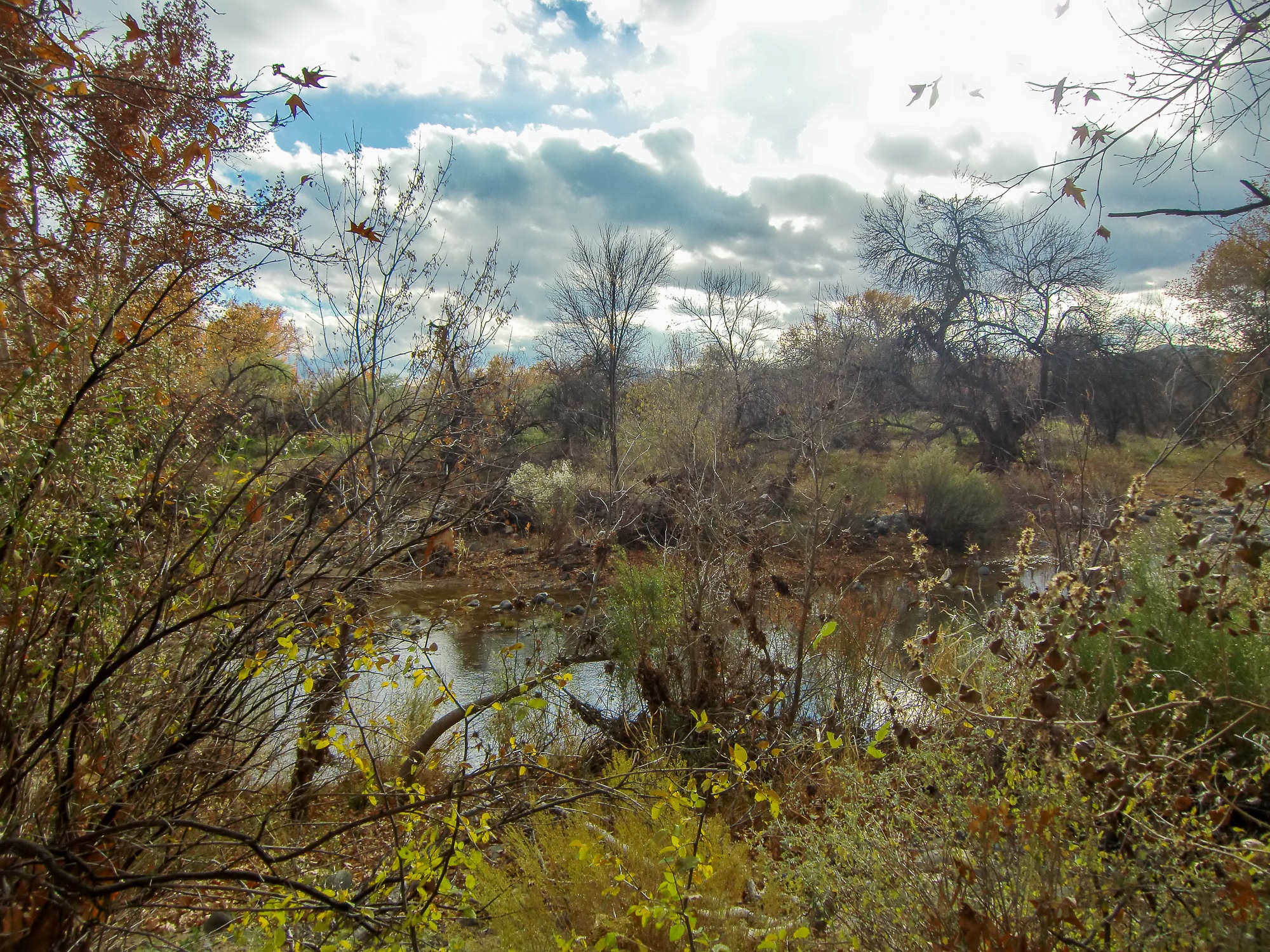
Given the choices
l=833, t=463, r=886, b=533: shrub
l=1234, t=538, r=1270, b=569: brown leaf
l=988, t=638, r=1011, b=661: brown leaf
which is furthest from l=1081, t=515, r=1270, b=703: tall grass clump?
l=833, t=463, r=886, b=533: shrub

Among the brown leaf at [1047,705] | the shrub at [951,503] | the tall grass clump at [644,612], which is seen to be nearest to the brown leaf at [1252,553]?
the brown leaf at [1047,705]

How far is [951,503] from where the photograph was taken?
16422 millimetres

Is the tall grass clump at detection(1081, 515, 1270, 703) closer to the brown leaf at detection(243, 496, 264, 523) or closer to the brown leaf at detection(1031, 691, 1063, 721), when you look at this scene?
the brown leaf at detection(1031, 691, 1063, 721)

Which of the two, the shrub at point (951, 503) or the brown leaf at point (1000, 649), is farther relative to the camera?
the shrub at point (951, 503)

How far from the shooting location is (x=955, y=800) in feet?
9.30

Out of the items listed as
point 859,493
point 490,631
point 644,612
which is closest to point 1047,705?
point 644,612

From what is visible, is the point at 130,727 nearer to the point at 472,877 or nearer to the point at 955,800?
the point at 472,877

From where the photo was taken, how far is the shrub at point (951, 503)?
53.6ft

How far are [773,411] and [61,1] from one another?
20.5 meters

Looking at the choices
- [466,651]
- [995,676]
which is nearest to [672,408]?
[466,651]

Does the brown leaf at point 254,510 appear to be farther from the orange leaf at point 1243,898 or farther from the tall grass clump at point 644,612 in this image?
the tall grass clump at point 644,612

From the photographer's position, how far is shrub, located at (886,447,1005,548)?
16.3 metres

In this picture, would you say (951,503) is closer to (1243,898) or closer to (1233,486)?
(1233,486)

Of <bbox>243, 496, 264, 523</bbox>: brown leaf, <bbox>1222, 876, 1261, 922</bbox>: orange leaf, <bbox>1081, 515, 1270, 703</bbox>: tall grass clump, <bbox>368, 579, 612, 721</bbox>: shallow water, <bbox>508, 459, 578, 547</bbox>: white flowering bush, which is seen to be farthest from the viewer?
<bbox>508, 459, 578, 547</bbox>: white flowering bush
